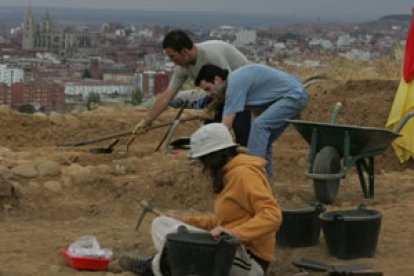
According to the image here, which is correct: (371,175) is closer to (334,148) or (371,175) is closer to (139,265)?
(334,148)

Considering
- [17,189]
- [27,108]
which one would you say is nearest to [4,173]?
[17,189]

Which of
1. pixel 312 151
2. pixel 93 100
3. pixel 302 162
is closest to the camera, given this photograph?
pixel 312 151

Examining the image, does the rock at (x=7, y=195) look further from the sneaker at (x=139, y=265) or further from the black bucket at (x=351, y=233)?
the black bucket at (x=351, y=233)

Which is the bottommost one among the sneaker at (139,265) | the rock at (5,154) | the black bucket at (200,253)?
the rock at (5,154)

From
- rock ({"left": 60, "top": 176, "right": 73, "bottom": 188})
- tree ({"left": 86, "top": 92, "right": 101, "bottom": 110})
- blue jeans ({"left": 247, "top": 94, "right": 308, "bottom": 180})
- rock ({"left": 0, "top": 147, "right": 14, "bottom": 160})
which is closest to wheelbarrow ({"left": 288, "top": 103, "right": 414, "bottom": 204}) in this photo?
blue jeans ({"left": 247, "top": 94, "right": 308, "bottom": 180})

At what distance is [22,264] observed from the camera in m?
6.00

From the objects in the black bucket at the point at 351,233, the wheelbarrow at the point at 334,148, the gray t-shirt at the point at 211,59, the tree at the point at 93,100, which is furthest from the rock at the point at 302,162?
the tree at the point at 93,100

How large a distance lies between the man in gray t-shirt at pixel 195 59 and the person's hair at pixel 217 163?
2.25m

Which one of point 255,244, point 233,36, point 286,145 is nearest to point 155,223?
point 255,244

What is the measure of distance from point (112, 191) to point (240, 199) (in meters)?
3.24

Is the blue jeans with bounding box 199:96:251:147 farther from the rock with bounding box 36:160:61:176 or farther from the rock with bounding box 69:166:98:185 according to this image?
the rock with bounding box 36:160:61:176

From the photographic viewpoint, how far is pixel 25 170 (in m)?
8.45

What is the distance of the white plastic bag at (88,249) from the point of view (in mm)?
5922

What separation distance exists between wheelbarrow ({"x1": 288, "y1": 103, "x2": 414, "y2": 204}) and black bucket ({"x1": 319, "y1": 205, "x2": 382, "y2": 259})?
1.37m
